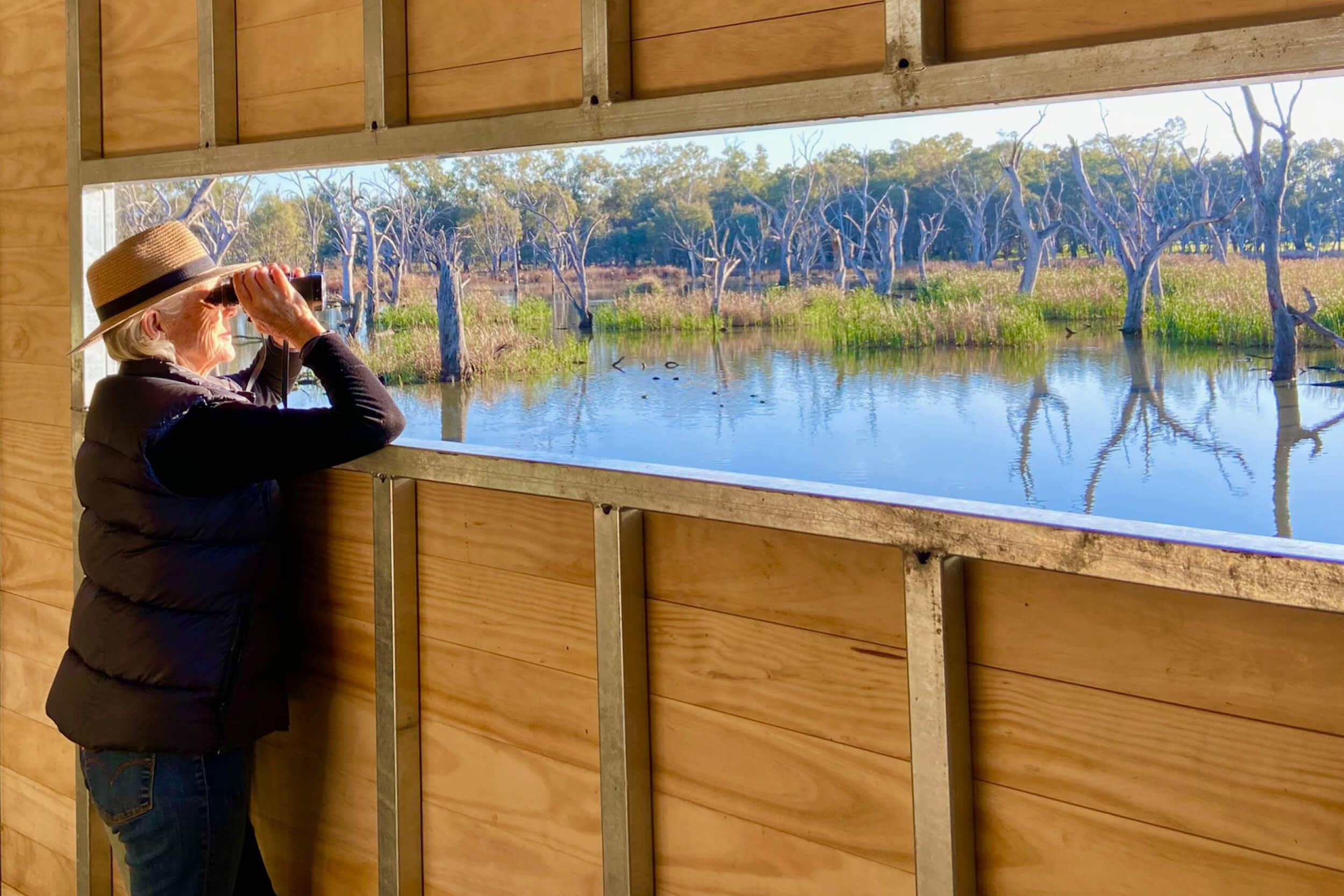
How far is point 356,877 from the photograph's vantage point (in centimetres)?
206

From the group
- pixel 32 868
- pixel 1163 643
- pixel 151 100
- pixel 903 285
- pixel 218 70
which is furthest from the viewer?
pixel 903 285

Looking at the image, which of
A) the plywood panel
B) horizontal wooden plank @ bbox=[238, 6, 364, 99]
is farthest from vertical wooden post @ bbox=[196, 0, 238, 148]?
the plywood panel

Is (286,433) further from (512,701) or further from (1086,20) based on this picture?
(1086,20)

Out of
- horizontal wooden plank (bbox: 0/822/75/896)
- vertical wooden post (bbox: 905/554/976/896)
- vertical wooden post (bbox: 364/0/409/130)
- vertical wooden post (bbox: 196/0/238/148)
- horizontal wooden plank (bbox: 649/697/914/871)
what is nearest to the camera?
vertical wooden post (bbox: 905/554/976/896)

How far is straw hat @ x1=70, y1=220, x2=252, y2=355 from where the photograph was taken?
1831mm

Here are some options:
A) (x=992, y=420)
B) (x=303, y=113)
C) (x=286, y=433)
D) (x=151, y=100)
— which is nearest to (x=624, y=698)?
(x=286, y=433)

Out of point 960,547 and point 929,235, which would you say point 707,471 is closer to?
point 960,547

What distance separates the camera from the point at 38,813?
2715mm

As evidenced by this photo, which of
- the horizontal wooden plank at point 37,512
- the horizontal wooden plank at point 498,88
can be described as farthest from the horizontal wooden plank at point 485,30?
the horizontal wooden plank at point 37,512

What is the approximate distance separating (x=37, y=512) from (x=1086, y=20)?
8.40ft

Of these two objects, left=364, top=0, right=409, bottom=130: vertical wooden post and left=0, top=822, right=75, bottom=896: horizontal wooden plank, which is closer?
left=364, top=0, right=409, bottom=130: vertical wooden post

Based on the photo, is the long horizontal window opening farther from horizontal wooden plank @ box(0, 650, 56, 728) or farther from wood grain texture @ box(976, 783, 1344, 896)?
wood grain texture @ box(976, 783, 1344, 896)

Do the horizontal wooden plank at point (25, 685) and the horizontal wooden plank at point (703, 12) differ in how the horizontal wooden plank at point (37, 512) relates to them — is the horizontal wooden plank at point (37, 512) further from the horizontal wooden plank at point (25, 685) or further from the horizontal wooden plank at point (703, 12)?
the horizontal wooden plank at point (703, 12)

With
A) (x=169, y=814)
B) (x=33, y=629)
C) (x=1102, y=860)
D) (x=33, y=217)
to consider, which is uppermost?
(x=33, y=217)
